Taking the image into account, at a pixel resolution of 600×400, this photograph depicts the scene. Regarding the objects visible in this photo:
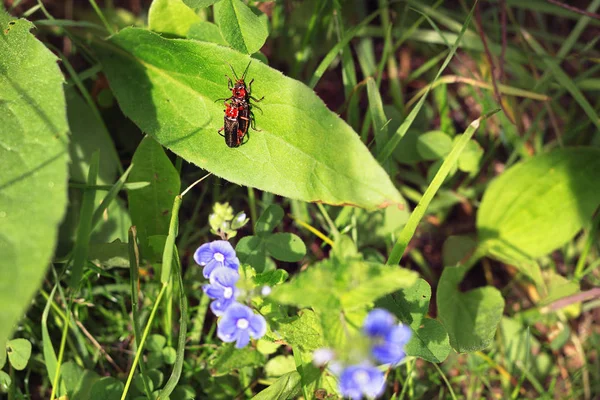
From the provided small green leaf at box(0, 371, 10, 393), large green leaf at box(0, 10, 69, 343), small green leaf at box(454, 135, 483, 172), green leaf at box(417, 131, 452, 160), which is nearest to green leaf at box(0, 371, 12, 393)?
small green leaf at box(0, 371, 10, 393)

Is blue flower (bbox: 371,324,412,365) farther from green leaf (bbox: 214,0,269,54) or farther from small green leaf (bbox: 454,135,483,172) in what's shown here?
small green leaf (bbox: 454,135,483,172)

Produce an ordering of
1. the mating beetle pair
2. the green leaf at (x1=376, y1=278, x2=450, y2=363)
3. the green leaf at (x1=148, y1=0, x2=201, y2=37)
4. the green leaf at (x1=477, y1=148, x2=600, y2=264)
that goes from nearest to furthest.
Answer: the green leaf at (x1=376, y1=278, x2=450, y2=363) < the mating beetle pair < the green leaf at (x1=148, y1=0, x2=201, y2=37) < the green leaf at (x1=477, y1=148, x2=600, y2=264)

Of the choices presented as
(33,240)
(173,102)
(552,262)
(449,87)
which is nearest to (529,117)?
(449,87)

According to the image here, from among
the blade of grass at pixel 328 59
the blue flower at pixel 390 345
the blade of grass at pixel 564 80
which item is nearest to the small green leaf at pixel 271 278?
the blue flower at pixel 390 345

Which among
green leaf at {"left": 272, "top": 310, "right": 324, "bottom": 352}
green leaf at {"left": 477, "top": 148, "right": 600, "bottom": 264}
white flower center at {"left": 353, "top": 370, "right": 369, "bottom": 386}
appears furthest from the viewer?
green leaf at {"left": 477, "top": 148, "right": 600, "bottom": 264}

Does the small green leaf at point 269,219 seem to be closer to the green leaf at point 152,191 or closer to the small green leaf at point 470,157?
the green leaf at point 152,191

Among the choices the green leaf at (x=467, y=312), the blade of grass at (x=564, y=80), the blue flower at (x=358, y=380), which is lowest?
the green leaf at (x=467, y=312)

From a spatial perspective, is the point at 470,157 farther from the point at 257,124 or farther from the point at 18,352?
the point at 18,352
